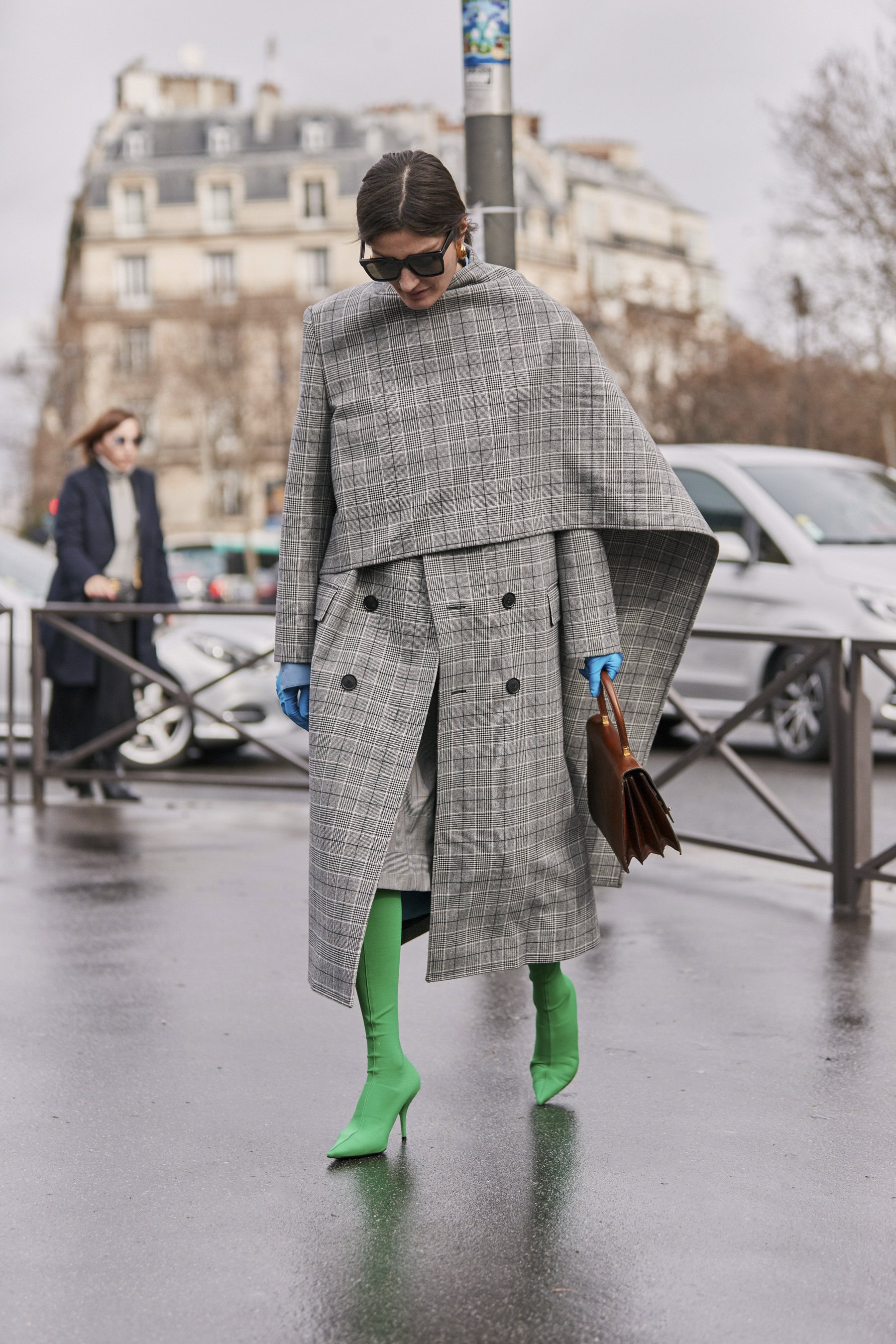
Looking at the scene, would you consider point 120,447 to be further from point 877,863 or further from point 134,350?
point 134,350

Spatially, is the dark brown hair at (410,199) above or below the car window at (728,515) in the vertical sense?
above

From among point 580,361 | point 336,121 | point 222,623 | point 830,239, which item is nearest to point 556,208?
point 336,121

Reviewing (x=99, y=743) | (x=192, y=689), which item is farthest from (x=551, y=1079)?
(x=192, y=689)

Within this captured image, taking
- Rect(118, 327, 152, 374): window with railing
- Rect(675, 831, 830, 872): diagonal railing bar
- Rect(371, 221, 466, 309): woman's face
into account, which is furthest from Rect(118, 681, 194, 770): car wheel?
Rect(118, 327, 152, 374): window with railing

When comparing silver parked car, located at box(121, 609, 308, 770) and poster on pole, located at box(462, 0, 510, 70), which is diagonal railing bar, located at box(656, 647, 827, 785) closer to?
poster on pole, located at box(462, 0, 510, 70)

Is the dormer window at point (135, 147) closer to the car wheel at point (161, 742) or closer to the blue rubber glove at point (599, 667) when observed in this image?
the car wheel at point (161, 742)

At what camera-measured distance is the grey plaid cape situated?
3.37 metres

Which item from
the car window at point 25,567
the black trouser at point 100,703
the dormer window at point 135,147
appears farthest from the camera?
the dormer window at point 135,147

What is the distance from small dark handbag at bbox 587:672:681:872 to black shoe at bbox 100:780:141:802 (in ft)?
17.5

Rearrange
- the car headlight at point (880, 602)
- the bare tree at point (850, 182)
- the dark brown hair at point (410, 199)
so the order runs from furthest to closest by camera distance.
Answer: the bare tree at point (850, 182), the car headlight at point (880, 602), the dark brown hair at point (410, 199)

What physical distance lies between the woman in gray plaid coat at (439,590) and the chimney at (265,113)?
7775 cm

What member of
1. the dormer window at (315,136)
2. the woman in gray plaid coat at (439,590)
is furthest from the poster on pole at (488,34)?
the dormer window at (315,136)

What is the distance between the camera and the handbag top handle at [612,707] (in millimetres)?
3387

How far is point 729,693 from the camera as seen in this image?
967cm
